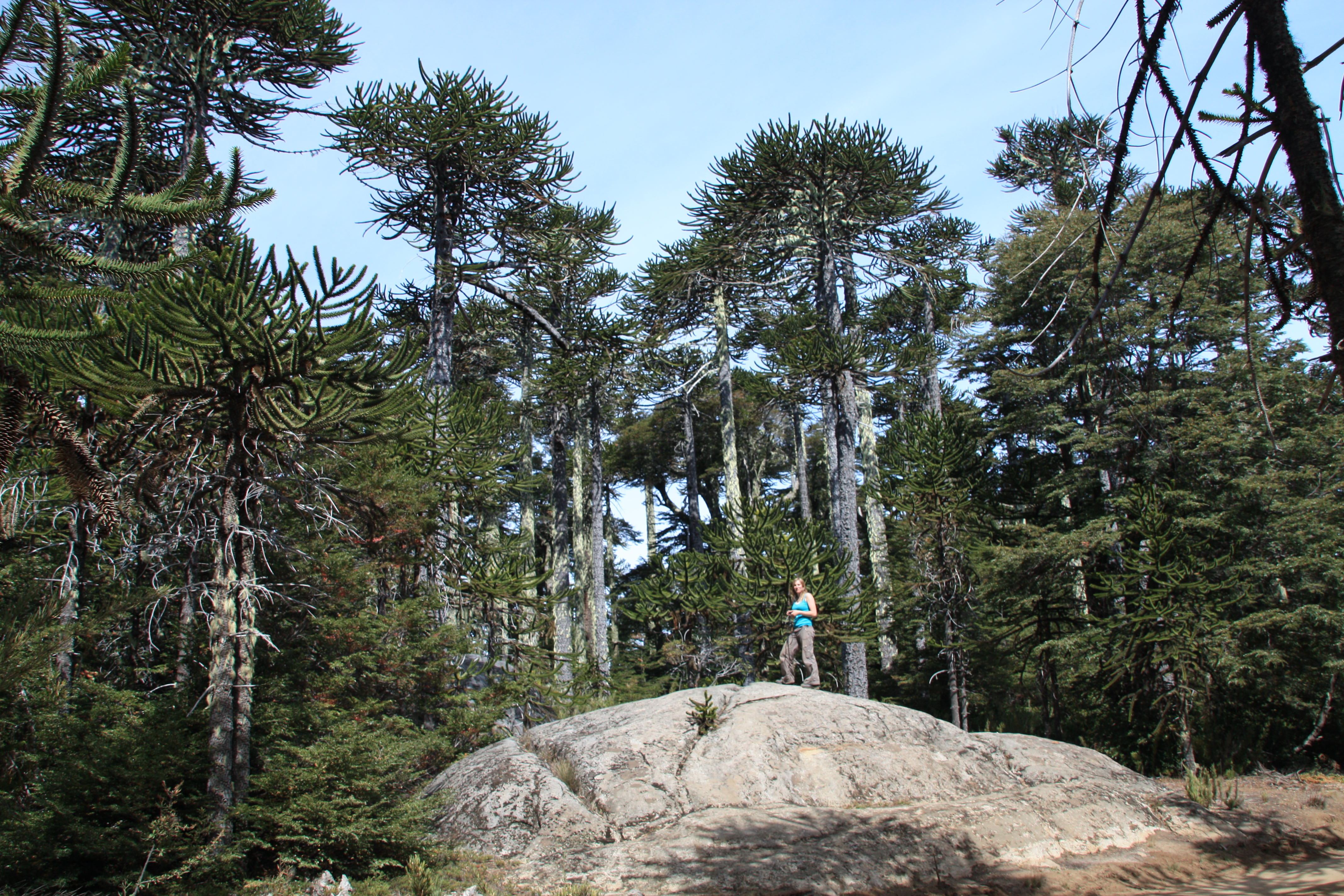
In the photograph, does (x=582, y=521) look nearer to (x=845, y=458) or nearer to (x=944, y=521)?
(x=845, y=458)

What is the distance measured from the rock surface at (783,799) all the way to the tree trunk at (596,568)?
1028 cm

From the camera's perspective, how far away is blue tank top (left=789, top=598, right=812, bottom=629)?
1052cm

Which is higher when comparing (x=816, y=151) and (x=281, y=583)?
(x=816, y=151)

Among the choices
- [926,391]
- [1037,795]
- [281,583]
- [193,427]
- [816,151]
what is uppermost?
[816,151]

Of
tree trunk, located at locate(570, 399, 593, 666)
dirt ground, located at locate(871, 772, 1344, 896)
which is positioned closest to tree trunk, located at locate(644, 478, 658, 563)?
tree trunk, located at locate(570, 399, 593, 666)

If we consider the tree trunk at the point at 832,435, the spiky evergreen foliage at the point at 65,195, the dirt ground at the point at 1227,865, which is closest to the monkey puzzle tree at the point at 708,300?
the tree trunk at the point at 832,435

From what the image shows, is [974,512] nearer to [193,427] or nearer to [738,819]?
[738,819]

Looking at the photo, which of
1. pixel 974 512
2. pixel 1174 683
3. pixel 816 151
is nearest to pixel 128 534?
pixel 816 151

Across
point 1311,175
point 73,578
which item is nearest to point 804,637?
point 73,578

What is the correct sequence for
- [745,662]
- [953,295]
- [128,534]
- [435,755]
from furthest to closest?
[953,295] < [745,662] < [435,755] < [128,534]

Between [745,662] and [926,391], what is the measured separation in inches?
492

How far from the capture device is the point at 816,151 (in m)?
15.9

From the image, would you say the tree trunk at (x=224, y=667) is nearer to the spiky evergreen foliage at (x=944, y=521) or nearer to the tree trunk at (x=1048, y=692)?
the spiky evergreen foliage at (x=944, y=521)

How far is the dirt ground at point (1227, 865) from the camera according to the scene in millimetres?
7250
